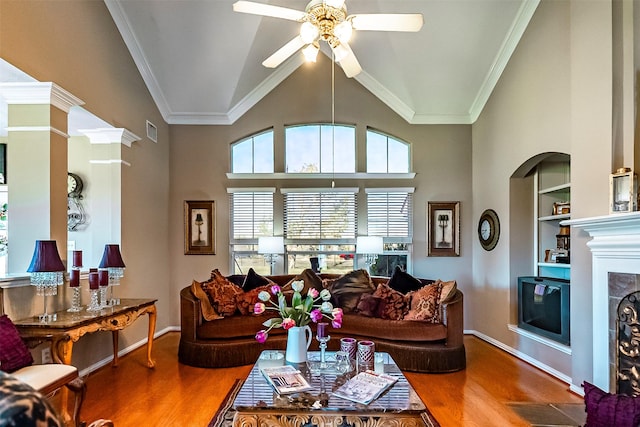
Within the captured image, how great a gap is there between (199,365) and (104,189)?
7.58 ft

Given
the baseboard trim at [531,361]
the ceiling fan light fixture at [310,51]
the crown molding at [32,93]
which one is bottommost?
the baseboard trim at [531,361]

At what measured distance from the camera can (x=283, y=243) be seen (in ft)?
18.6

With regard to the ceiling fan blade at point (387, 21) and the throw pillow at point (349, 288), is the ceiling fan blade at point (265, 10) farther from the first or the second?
the throw pillow at point (349, 288)

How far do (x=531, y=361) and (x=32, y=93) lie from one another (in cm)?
555

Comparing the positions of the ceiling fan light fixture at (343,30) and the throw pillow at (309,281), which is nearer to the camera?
the ceiling fan light fixture at (343,30)

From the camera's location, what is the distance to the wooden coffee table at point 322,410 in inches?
84.2

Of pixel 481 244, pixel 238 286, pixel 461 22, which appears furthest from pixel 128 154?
pixel 481 244

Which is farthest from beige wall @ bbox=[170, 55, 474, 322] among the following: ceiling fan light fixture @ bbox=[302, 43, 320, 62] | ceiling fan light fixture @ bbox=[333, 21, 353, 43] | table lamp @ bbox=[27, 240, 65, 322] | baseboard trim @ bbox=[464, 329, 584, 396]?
ceiling fan light fixture @ bbox=[333, 21, 353, 43]

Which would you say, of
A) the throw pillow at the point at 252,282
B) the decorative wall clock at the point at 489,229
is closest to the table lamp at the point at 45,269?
the throw pillow at the point at 252,282

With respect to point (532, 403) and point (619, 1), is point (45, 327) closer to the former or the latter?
point (532, 403)

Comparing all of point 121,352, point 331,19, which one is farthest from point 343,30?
point 121,352

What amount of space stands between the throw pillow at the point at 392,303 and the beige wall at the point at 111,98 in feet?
9.89

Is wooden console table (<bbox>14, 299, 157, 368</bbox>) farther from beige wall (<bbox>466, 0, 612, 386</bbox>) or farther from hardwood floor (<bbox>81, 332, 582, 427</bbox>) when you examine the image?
beige wall (<bbox>466, 0, 612, 386</bbox>)

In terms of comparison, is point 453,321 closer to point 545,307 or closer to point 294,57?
point 545,307
